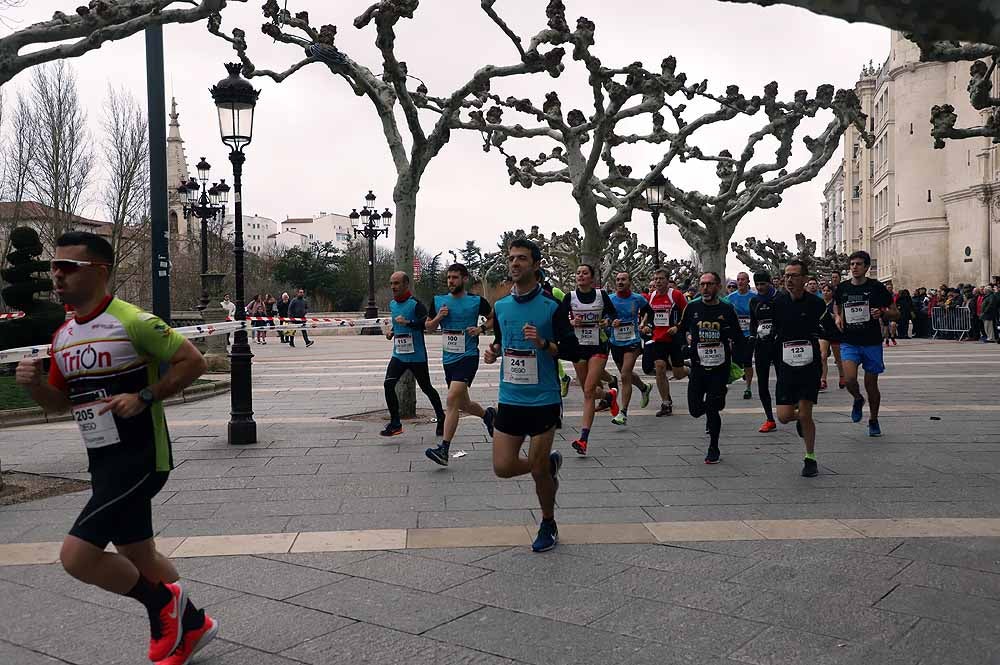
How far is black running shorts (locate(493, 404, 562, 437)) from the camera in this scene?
538cm

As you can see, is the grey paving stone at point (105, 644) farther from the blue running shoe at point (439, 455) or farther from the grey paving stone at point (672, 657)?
the blue running shoe at point (439, 455)

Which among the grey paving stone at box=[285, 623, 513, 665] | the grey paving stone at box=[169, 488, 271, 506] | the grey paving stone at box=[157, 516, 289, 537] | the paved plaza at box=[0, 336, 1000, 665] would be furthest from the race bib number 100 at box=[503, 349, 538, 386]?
the grey paving stone at box=[169, 488, 271, 506]

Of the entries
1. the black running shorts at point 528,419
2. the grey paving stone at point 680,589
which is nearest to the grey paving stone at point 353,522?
the black running shorts at point 528,419

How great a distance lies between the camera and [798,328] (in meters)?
7.87

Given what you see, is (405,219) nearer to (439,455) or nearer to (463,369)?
(463,369)

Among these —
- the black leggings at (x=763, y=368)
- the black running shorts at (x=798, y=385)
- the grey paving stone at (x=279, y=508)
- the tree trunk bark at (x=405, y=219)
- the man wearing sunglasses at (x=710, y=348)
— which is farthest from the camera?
the tree trunk bark at (x=405, y=219)

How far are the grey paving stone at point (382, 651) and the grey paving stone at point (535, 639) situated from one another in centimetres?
7

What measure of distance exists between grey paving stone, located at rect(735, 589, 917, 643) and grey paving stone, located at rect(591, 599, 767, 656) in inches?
5.9

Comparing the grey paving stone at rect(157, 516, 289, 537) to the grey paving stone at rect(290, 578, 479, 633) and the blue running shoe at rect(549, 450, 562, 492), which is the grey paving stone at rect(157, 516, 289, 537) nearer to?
the grey paving stone at rect(290, 578, 479, 633)

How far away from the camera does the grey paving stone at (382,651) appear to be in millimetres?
3627

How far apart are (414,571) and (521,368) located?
140 centimetres

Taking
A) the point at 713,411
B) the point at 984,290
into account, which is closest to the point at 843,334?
the point at 713,411

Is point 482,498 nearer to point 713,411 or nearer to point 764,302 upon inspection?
point 713,411

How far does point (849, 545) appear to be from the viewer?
5.24 meters
